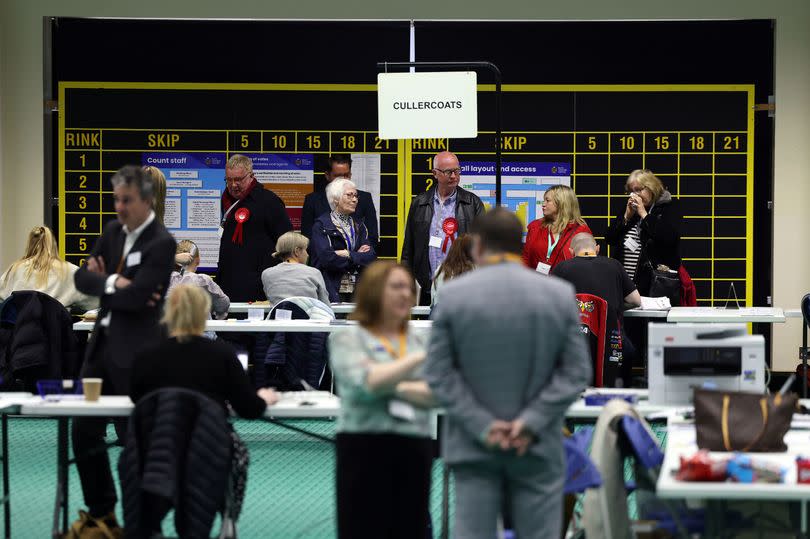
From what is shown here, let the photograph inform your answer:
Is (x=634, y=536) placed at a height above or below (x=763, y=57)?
below

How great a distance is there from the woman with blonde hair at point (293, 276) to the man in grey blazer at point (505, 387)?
485 centimetres

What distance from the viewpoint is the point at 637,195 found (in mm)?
8875

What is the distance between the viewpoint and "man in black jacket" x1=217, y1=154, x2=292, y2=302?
9.40 metres

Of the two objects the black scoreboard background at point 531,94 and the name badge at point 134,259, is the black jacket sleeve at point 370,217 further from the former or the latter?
the name badge at point 134,259

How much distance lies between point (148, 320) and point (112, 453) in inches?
107

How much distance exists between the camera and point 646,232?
882 cm

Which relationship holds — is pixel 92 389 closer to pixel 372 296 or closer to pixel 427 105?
pixel 372 296

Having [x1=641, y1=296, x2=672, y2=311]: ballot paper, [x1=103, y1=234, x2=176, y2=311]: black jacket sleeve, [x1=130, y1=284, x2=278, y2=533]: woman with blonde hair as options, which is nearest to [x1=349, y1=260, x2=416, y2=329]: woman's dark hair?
[x1=130, y1=284, x2=278, y2=533]: woman with blonde hair

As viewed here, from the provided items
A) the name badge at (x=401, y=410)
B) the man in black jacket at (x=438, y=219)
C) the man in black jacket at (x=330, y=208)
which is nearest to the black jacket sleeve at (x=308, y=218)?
the man in black jacket at (x=330, y=208)

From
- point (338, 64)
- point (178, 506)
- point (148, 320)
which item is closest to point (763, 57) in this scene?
point (338, 64)

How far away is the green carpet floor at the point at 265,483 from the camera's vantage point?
5.91 metres

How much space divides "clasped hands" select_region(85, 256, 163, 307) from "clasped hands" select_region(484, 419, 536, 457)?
210 cm

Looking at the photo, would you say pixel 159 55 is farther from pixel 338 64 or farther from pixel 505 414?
pixel 505 414

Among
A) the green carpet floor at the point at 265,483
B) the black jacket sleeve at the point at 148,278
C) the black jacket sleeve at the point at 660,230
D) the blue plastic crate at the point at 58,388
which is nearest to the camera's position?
the black jacket sleeve at the point at 148,278
